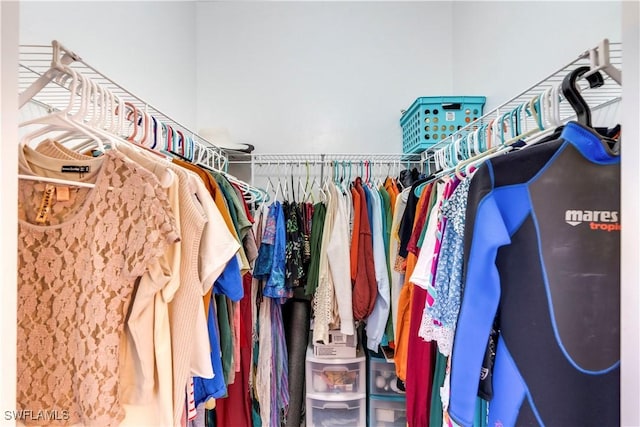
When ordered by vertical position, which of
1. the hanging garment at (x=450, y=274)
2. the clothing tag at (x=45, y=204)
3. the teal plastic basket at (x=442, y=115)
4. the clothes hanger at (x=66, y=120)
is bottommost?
the hanging garment at (x=450, y=274)

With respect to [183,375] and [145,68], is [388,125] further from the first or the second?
[183,375]

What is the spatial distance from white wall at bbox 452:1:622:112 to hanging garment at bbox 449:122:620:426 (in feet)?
1.97

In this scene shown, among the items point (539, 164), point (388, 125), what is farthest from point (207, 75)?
point (539, 164)

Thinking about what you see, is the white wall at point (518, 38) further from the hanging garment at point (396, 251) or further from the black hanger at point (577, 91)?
the hanging garment at point (396, 251)

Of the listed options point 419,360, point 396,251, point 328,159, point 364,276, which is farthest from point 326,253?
point 328,159

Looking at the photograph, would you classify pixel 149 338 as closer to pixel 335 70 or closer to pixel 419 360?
pixel 419 360

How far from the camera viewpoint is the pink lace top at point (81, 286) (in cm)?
76

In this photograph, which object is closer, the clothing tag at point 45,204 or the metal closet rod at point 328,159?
the clothing tag at point 45,204

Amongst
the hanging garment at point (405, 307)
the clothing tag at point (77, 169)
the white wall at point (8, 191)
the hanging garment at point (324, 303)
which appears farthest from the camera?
the hanging garment at point (324, 303)

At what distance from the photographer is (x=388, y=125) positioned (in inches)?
94.0

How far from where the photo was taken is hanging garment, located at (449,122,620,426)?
2.32 feet

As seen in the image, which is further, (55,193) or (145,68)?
(145,68)

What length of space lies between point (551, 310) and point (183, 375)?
2.93 feet

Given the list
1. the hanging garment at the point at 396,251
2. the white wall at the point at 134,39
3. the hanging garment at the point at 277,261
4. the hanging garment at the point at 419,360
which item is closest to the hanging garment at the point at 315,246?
the hanging garment at the point at 277,261
